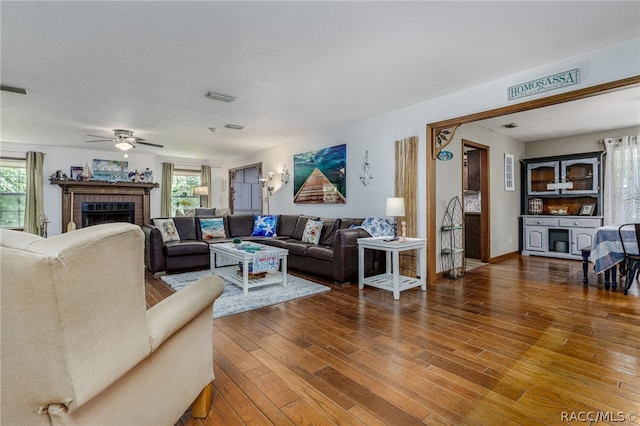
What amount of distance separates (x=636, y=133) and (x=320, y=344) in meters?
6.83

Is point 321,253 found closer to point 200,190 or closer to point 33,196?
point 200,190

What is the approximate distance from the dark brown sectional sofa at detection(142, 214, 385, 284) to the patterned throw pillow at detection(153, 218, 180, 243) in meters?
0.11

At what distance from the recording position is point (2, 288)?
75 cm

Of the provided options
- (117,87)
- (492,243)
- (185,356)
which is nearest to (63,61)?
(117,87)

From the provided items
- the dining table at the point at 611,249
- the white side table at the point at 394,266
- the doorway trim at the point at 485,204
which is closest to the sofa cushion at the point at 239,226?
the white side table at the point at 394,266

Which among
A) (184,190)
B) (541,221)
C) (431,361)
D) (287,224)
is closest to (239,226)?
(287,224)

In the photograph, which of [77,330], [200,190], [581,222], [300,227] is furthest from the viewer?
[200,190]

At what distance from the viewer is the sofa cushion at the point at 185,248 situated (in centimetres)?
477

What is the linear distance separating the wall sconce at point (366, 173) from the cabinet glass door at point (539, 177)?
4065 millimetres

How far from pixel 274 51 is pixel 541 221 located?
628cm

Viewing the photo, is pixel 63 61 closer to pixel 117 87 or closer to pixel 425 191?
pixel 117 87

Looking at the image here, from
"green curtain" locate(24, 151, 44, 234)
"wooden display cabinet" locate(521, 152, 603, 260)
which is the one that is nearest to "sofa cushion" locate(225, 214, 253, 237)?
"green curtain" locate(24, 151, 44, 234)

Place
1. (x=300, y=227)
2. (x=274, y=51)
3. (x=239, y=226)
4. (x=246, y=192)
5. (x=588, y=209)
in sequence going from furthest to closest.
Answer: (x=246, y=192) < (x=239, y=226) < (x=588, y=209) < (x=300, y=227) < (x=274, y=51)

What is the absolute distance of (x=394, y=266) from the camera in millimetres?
3654
